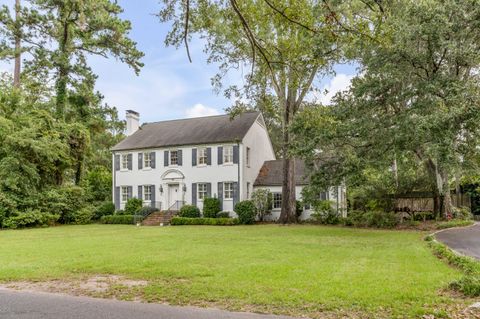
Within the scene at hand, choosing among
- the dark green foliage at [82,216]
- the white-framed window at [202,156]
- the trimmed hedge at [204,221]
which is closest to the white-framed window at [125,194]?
the dark green foliage at [82,216]

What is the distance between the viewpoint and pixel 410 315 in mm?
4953

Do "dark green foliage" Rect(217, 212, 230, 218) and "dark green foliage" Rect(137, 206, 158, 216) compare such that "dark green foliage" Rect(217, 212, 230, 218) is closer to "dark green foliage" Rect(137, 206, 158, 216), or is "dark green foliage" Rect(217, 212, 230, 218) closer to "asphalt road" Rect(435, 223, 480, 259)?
"dark green foliage" Rect(137, 206, 158, 216)

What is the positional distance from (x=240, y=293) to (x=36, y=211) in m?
21.1

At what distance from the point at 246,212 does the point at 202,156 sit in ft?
17.8

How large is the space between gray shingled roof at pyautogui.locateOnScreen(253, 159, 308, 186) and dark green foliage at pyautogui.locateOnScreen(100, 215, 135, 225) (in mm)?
8719

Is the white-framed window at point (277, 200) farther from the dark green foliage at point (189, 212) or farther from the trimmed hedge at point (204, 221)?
the dark green foliage at point (189, 212)

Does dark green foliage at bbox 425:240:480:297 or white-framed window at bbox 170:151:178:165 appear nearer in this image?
dark green foliage at bbox 425:240:480:297

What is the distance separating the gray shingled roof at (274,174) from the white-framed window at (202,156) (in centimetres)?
391

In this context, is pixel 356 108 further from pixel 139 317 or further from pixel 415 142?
pixel 139 317

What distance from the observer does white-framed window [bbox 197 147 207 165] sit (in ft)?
86.4

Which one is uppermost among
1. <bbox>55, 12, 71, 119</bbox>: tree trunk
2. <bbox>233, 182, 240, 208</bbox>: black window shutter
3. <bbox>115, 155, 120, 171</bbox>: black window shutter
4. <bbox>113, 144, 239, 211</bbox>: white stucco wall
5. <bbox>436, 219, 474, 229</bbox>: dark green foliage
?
<bbox>55, 12, 71, 119</bbox>: tree trunk

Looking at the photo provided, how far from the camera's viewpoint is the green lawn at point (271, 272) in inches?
217

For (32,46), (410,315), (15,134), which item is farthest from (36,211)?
(410,315)

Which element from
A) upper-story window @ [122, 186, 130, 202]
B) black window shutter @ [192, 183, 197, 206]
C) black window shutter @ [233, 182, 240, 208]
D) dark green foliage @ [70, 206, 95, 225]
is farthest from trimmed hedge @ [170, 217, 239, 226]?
dark green foliage @ [70, 206, 95, 225]
